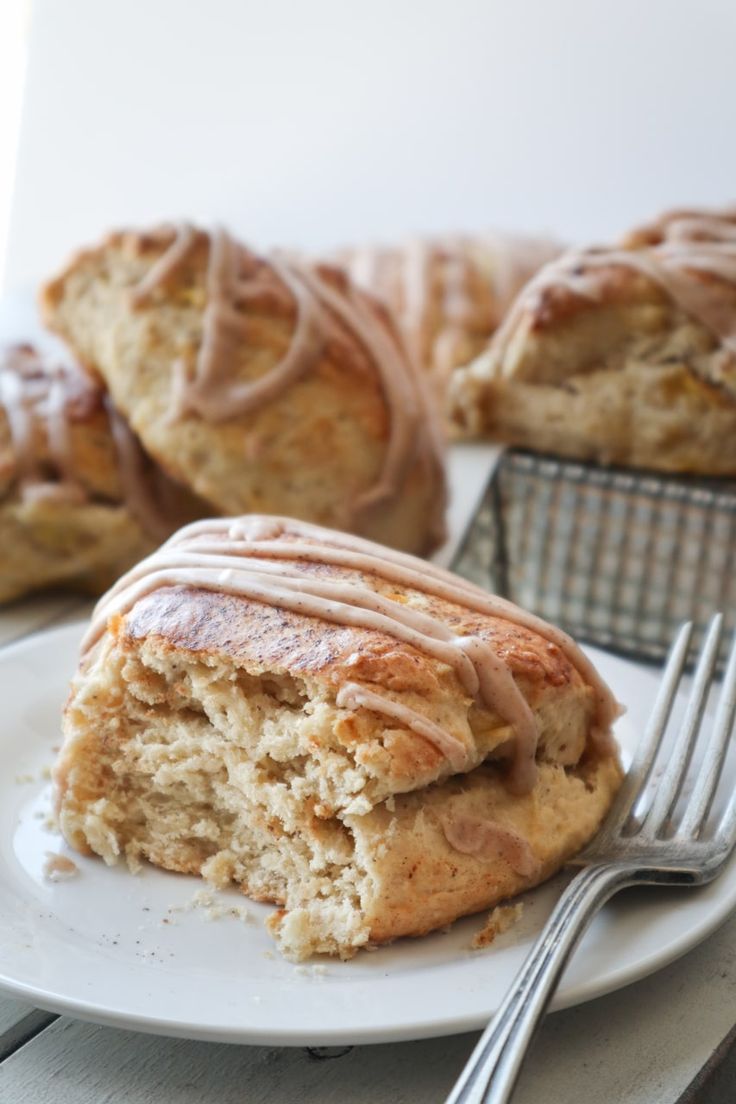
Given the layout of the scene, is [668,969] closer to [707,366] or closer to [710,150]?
[707,366]

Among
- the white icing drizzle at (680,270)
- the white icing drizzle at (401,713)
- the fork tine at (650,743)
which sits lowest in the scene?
the fork tine at (650,743)

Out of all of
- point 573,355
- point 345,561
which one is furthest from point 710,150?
point 345,561

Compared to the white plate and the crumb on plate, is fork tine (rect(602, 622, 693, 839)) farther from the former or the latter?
the crumb on plate

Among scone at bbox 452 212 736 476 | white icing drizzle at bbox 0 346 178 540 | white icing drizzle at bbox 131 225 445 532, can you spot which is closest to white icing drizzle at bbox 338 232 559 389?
white icing drizzle at bbox 131 225 445 532

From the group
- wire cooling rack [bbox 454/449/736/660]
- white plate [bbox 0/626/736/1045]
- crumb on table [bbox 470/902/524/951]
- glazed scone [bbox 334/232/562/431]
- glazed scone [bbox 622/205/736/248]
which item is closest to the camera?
white plate [bbox 0/626/736/1045]

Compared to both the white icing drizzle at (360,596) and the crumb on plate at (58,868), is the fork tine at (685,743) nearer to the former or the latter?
the white icing drizzle at (360,596)

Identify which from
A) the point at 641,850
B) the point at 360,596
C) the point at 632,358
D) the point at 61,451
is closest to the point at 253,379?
the point at 61,451

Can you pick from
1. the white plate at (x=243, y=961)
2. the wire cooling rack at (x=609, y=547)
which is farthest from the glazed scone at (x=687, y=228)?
the white plate at (x=243, y=961)
